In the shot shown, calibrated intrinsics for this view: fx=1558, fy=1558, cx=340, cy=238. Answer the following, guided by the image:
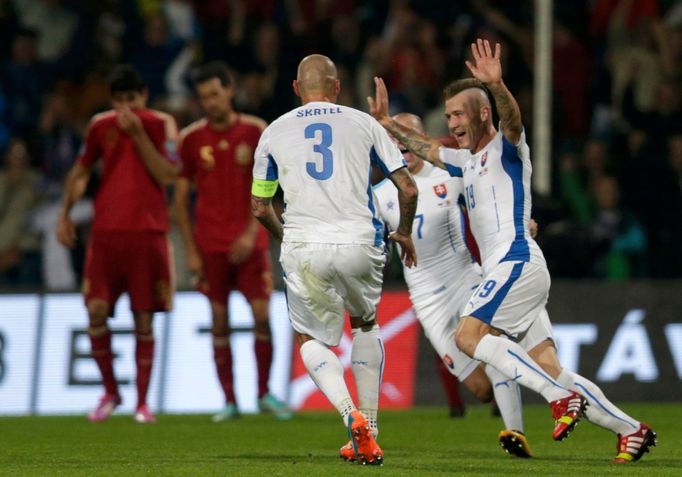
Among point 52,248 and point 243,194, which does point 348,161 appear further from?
point 52,248

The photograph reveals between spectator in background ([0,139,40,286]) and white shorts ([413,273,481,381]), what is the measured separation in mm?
6224

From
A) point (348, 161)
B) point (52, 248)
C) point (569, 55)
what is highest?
point (569, 55)

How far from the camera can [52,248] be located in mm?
15164

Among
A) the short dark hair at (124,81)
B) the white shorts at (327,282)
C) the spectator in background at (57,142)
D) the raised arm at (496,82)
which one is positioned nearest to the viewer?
the raised arm at (496,82)

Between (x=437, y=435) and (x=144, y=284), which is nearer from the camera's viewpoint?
(x=437, y=435)

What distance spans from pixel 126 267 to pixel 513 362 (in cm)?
440

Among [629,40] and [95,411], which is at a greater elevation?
[629,40]

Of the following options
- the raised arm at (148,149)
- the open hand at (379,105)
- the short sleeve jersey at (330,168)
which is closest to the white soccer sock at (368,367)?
the short sleeve jersey at (330,168)

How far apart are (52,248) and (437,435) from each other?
20.1 ft

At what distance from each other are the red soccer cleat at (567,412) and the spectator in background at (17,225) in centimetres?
879

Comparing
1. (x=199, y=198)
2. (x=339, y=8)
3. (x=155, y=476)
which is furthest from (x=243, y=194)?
(x=339, y=8)

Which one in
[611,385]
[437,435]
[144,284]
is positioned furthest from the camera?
[611,385]

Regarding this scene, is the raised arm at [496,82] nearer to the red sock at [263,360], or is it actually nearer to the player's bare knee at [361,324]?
the player's bare knee at [361,324]

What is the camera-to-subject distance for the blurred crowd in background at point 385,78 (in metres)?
15.2
